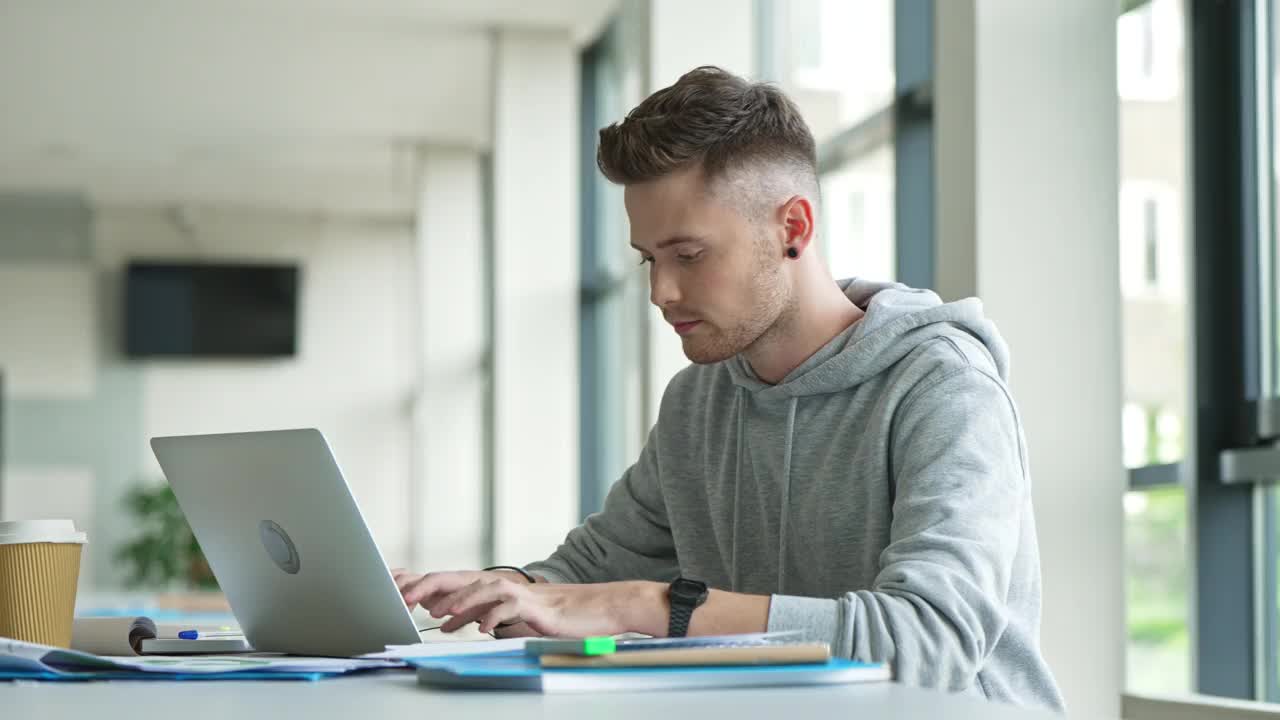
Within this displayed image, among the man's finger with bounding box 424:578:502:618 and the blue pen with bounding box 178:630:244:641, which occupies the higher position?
the man's finger with bounding box 424:578:502:618

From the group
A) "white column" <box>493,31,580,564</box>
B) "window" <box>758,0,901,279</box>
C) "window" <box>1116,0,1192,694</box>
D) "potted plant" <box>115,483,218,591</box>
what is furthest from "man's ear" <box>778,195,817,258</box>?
"potted plant" <box>115,483,218,591</box>

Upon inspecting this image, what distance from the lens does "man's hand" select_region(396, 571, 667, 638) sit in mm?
1292

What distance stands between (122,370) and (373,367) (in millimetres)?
1590

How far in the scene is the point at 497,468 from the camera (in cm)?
634

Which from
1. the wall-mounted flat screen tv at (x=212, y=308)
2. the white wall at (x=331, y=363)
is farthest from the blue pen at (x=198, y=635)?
the wall-mounted flat screen tv at (x=212, y=308)

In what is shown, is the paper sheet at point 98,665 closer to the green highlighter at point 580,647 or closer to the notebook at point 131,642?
the green highlighter at point 580,647

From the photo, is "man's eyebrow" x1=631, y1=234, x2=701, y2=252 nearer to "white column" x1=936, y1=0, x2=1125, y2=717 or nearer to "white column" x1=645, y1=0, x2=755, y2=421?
"white column" x1=936, y1=0, x2=1125, y2=717

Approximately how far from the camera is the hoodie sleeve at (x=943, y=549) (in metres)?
1.25

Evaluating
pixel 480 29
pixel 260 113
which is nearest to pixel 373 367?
pixel 260 113

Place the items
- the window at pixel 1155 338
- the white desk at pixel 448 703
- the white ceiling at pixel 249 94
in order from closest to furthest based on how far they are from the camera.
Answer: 1. the white desk at pixel 448 703
2. the window at pixel 1155 338
3. the white ceiling at pixel 249 94

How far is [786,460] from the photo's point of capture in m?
1.72

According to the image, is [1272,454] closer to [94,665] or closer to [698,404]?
[698,404]

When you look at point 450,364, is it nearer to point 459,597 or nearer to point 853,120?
point 853,120

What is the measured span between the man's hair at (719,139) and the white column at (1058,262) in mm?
721
